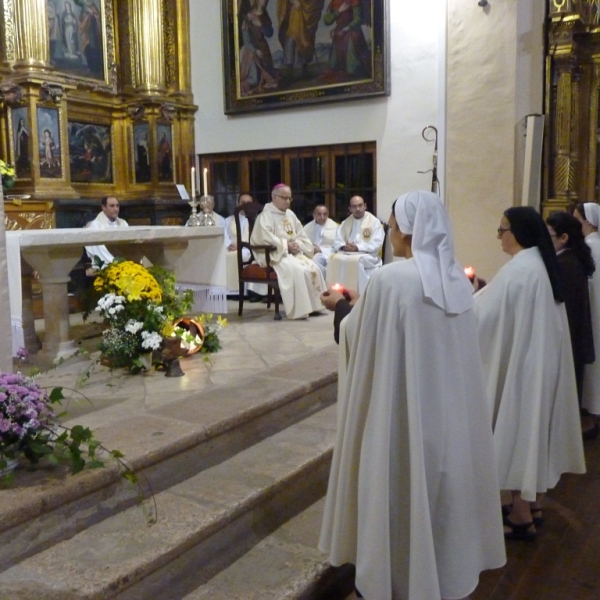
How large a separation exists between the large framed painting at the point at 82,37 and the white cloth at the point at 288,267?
353cm

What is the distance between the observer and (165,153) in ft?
30.8

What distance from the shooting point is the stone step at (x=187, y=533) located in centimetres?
223

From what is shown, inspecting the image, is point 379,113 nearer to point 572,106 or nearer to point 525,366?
point 572,106

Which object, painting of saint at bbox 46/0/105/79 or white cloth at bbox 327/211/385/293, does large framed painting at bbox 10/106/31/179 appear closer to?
painting of saint at bbox 46/0/105/79

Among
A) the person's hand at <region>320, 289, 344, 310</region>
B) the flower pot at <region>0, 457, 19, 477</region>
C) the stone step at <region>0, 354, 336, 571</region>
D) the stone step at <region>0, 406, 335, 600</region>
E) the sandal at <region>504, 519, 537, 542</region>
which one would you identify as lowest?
the sandal at <region>504, 519, 537, 542</region>

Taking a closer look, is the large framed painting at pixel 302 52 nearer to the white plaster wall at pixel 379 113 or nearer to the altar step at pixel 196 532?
the white plaster wall at pixel 379 113

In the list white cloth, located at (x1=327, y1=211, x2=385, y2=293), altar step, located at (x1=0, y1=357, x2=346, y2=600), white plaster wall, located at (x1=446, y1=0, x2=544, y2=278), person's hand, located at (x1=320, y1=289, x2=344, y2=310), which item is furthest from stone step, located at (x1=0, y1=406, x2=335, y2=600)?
Result: white plaster wall, located at (x1=446, y1=0, x2=544, y2=278)

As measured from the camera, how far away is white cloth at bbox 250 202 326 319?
6.55 meters

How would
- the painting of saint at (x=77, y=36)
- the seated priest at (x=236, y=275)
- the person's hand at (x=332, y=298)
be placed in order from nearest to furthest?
the person's hand at (x=332, y=298) → the seated priest at (x=236, y=275) → the painting of saint at (x=77, y=36)

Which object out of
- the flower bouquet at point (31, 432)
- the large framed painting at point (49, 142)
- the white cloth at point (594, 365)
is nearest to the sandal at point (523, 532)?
the white cloth at point (594, 365)

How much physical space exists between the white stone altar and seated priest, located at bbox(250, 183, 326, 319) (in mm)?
845

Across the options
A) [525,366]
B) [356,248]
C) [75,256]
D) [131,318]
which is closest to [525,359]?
[525,366]

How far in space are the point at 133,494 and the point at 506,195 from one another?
5.60 meters

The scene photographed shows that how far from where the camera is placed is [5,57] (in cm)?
775
